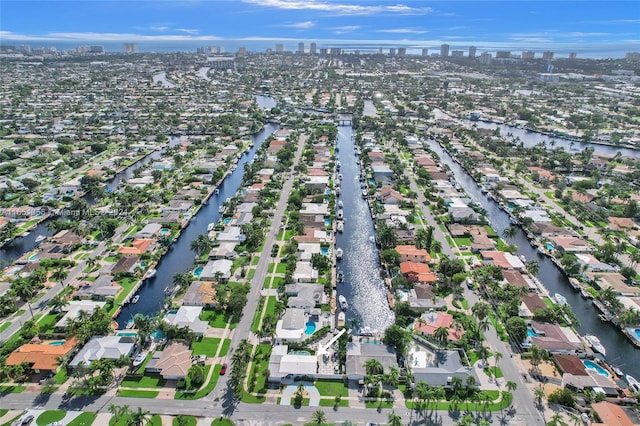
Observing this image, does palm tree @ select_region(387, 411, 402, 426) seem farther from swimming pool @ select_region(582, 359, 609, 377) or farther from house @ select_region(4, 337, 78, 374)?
house @ select_region(4, 337, 78, 374)

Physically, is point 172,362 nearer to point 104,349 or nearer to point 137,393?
point 137,393

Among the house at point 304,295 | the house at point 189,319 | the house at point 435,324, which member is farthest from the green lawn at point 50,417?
the house at point 435,324

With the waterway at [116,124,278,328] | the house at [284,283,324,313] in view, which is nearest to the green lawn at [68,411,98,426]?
the waterway at [116,124,278,328]

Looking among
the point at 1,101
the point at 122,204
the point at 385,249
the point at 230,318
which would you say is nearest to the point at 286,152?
the point at 122,204

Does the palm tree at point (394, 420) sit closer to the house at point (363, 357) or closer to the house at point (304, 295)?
the house at point (363, 357)

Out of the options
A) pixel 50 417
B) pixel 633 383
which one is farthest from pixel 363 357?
pixel 50 417
